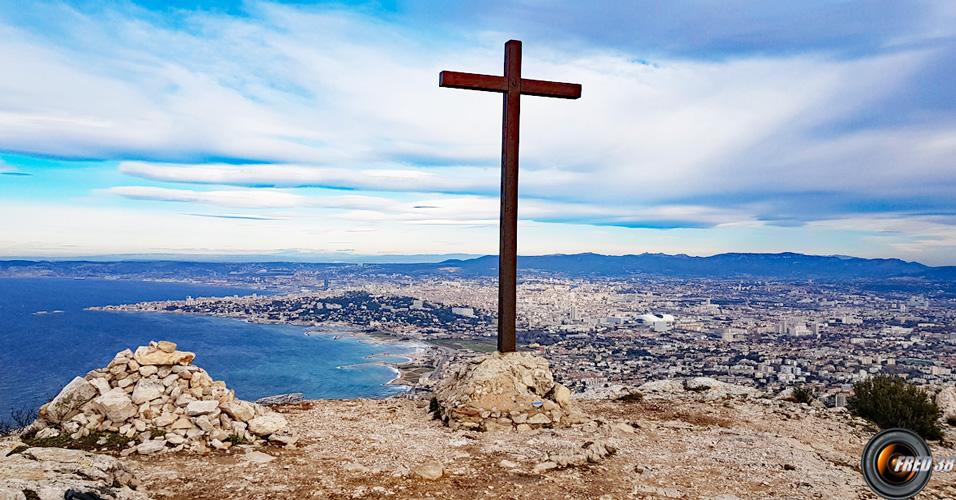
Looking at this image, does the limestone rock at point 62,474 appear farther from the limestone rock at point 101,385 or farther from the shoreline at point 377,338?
the shoreline at point 377,338

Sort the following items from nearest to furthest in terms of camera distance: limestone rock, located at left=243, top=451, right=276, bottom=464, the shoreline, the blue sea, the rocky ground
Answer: the rocky ground < limestone rock, located at left=243, top=451, right=276, bottom=464 < the shoreline < the blue sea

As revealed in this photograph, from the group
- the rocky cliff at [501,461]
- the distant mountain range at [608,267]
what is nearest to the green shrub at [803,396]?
the rocky cliff at [501,461]

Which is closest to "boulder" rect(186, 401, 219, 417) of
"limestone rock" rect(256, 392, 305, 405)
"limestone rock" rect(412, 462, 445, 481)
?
"limestone rock" rect(256, 392, 305, 405)

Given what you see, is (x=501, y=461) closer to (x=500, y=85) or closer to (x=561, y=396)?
(x=561, y=396)

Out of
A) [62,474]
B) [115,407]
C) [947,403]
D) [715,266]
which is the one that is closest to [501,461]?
[62,474]

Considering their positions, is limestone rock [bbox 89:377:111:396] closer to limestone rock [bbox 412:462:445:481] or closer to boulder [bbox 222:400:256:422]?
boulder [bbox 222:400:256:422]

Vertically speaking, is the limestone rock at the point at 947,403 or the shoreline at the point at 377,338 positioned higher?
the limestone rock at the point at 947,403
